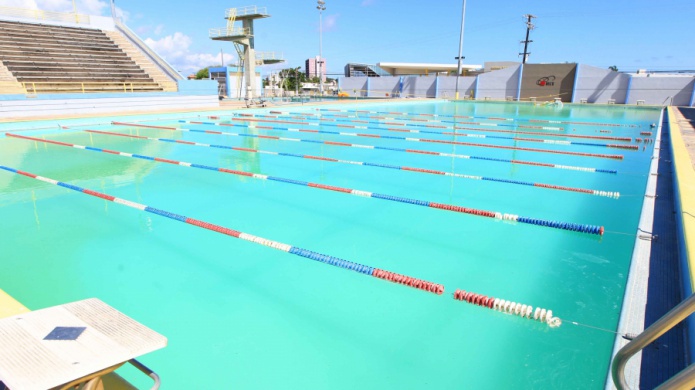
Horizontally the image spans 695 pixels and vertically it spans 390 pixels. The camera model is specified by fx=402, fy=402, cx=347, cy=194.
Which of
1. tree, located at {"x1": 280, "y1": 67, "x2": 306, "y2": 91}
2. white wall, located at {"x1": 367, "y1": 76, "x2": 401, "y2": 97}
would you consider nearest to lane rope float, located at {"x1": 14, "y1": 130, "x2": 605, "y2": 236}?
A: white wall, located at {"x1": 367, "y1": 76, "x2": 401, "y2": 97}

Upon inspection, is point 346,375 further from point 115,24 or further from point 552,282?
point 115,24

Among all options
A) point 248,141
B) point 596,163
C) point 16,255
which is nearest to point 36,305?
point 16,255

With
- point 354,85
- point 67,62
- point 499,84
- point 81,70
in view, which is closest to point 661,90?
point 499,84

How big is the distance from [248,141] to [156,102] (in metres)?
7.85

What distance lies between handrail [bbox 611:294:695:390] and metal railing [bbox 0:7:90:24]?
22.4 metres

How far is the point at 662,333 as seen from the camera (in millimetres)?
1041

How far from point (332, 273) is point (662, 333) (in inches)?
82.1

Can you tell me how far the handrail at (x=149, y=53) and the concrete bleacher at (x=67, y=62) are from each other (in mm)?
408

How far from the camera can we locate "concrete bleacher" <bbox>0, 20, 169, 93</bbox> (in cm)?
1363

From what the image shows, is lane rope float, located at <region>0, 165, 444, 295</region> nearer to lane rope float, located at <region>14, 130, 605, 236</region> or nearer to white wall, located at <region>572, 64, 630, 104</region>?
lane rope float, located at <region>14, 130, 605, 236</region>

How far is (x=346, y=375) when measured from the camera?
194cm

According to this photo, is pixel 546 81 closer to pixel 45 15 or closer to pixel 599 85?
pixel 599 85

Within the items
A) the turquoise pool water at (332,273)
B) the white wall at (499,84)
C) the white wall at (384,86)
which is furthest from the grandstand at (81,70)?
the white wall at (499,84)

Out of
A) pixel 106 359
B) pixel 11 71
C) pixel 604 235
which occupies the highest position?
pixel 11 71
